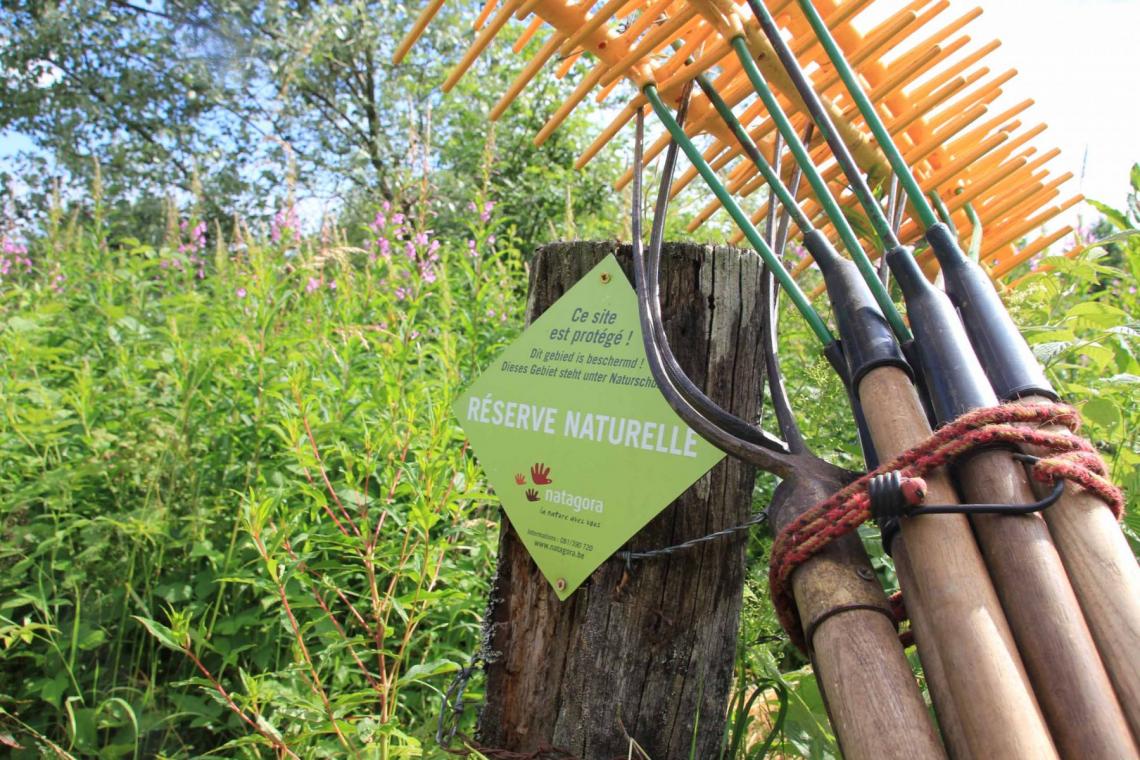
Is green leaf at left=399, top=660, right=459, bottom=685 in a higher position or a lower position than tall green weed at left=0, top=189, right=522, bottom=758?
lower

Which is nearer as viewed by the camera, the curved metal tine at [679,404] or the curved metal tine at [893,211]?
the curved metal tine at [679,404]

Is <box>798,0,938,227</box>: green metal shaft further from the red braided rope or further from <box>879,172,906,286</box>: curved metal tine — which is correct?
the red braided rope

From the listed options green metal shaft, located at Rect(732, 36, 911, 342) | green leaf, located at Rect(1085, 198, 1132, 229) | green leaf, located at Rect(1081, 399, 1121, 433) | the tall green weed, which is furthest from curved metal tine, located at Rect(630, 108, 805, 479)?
green leaf, located at Rect(1085, 198, 1132, 229)

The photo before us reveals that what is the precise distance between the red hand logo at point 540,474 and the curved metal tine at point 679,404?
35cm

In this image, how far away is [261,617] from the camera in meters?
2.36

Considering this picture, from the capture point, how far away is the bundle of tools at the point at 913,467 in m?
0.81

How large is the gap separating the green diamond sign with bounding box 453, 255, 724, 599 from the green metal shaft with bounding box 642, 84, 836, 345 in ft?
0.98

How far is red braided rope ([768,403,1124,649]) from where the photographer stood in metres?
0.88

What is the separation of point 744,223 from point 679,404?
0.95ft

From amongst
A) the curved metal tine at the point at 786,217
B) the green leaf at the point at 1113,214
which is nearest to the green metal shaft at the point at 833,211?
the curved metal tine at the point at 786,217

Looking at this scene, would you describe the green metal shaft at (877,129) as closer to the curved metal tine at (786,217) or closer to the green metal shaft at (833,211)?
the green metal shaft at (833,211)

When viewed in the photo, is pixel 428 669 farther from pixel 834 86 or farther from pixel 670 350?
pixel 834 86

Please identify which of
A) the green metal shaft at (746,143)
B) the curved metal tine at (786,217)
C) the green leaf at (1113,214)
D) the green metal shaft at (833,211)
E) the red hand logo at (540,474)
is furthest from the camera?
the green leaf at (1113,214)

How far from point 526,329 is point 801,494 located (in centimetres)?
78
